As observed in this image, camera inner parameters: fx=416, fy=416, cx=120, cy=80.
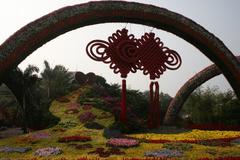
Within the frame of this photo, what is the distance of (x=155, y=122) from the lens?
80.5ft

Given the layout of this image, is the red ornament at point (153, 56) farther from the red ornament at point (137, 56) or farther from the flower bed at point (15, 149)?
the flower bed at point (15, 149)

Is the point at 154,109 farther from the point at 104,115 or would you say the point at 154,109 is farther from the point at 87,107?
the point at 87,107

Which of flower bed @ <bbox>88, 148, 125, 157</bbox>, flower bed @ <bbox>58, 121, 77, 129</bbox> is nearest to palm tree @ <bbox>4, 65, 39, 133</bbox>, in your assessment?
flower bed @ <bbox>58, 121, 77, 129</bbox>

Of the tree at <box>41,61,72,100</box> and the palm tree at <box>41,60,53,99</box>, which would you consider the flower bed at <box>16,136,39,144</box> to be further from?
the palm tree at <box>41,60,53,99</box>

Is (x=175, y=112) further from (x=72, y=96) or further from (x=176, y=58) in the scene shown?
(x=72, y=96)

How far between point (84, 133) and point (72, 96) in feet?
37.5

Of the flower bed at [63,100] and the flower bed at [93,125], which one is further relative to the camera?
the flower bed at [63,100]

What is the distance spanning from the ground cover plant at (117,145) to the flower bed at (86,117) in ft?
3.10

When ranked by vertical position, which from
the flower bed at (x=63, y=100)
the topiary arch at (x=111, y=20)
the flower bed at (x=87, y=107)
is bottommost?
the flower bed at (x=87, y=107)

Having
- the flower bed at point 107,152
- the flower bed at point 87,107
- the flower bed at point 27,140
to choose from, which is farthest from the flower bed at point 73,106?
the flower bed at point 107,152

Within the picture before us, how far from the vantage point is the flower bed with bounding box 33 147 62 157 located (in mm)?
16347

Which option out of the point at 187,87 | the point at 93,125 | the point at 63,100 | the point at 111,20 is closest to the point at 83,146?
the point at 111,20

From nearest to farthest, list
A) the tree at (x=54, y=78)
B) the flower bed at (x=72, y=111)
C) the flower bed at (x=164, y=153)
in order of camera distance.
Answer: the flower bed at (x=164, y=153)
the flower bed at (x=72, y=111)
the tree at (x=54, y=78)

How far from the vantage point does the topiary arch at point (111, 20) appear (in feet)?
51.8
